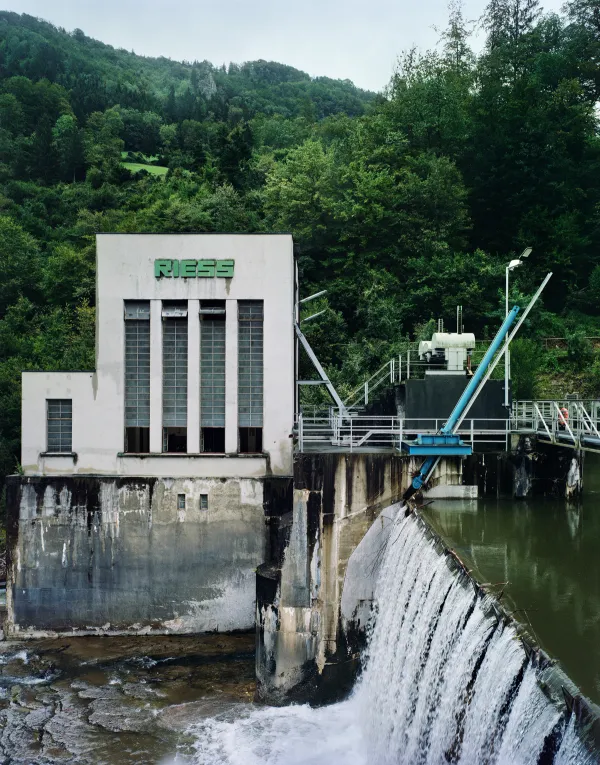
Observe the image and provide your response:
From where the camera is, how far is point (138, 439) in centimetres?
2806

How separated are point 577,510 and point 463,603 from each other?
997cm

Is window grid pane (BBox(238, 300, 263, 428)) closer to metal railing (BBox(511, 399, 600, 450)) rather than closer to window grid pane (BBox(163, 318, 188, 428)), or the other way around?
window grid pane (BBox(163, 318, 188, 428))

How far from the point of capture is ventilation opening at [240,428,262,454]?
27906 millimetres

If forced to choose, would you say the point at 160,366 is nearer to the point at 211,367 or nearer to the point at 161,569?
the point at 211,367

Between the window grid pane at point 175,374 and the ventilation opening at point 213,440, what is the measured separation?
86 centimetres

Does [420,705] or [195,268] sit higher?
[195,268]

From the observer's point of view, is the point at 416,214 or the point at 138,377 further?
the point at 416,214

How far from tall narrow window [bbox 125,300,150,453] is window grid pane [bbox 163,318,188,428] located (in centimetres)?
65

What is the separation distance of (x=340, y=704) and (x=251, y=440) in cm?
972

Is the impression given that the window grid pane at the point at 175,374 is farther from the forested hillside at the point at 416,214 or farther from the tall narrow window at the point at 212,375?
the forested hillside at the point at 416,214

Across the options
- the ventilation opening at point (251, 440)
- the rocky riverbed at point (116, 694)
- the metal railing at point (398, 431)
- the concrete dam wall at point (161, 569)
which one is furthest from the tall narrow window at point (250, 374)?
the rocky riverbed at point (116, 694)

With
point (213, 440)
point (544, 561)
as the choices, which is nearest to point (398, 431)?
point (544, 561)

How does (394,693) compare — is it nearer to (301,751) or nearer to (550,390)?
(301,751)

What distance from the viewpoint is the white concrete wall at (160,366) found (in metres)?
27.5
